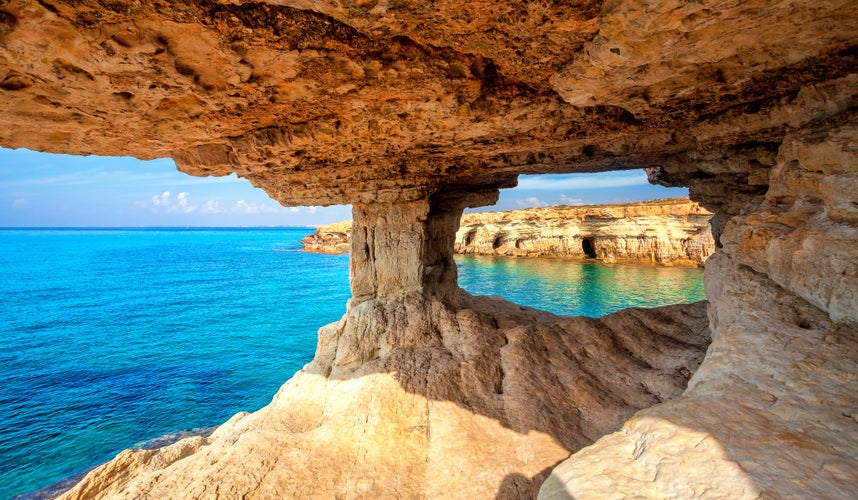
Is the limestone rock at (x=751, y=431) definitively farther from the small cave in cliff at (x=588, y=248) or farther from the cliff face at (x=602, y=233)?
the small cave in cliff at (x=588, y=248)

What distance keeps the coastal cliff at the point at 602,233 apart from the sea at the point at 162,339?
9.23 feet

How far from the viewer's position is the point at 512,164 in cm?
939

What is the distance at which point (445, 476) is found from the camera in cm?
557

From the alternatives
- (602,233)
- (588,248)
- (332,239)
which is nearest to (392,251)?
(602,233)

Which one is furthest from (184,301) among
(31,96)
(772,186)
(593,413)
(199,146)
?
(772,186)

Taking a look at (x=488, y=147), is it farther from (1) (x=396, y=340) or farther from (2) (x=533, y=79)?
(1) (x=396, y=340)

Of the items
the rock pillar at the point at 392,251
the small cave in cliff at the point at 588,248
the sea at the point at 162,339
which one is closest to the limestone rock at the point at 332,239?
the sea at the point at 162,339

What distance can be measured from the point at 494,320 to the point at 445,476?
463 cm

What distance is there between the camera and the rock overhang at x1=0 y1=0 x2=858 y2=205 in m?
3.64

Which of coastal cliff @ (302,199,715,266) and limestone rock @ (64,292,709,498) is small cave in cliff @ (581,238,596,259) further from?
limestone rock @ (64,292,709,498)

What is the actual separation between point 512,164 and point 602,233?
3901cm

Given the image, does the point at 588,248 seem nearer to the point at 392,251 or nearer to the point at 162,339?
the point at 392,251

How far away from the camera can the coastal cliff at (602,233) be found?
38.1m

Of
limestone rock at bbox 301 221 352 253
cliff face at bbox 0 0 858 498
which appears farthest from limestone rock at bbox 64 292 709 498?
limestone rock at bbox 301 221 352 253
